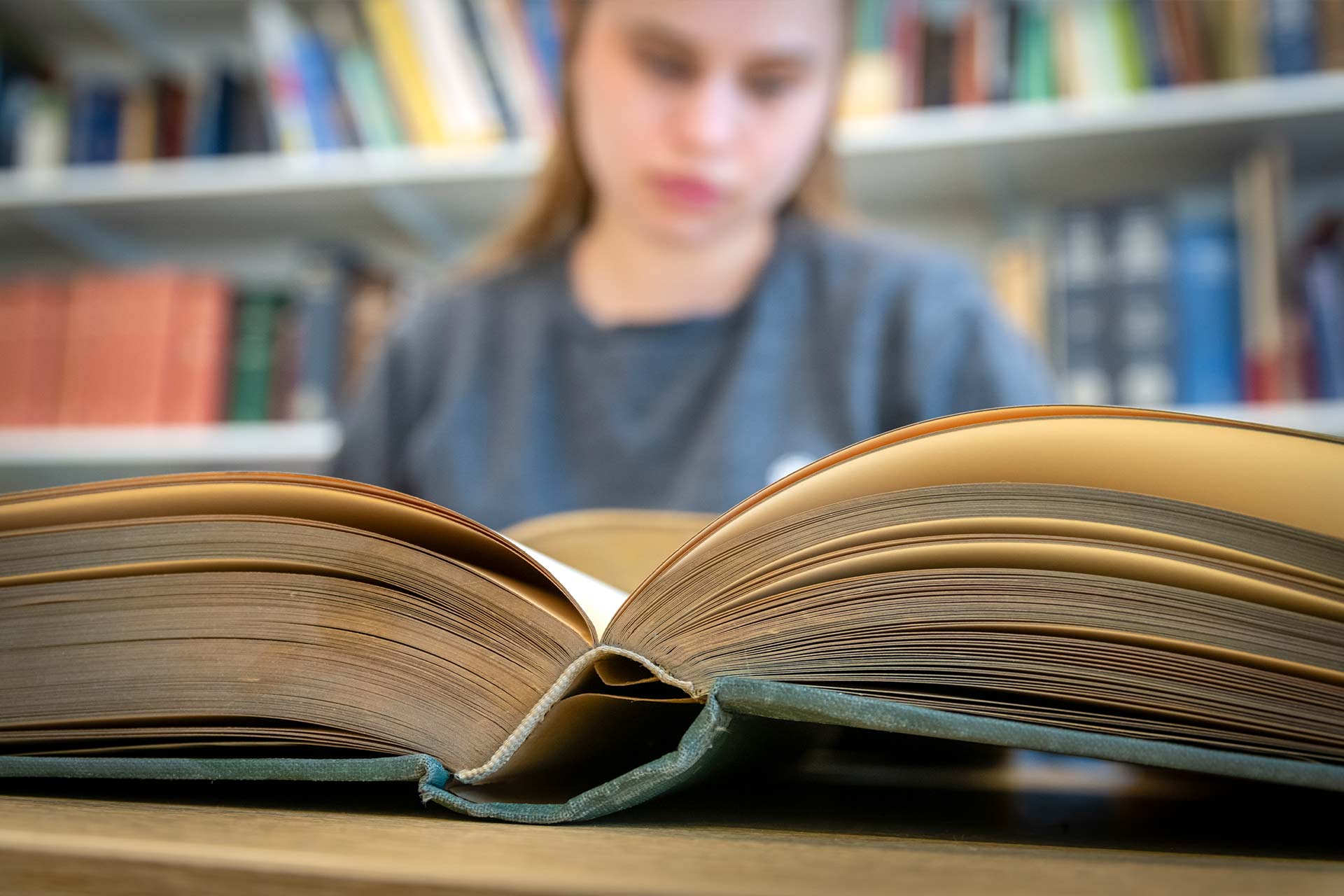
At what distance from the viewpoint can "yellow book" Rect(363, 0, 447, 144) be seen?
1.91 metres

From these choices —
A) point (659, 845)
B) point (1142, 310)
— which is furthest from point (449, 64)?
point (659, 845)

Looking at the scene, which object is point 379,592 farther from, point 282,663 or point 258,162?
point 258,162

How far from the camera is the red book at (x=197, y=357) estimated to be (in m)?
1.98

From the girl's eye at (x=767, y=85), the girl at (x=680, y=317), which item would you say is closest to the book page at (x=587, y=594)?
the girl at (x=680, y=317)

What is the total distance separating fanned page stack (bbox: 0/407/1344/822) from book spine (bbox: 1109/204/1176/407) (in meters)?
1.53

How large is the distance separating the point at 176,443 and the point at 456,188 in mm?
686

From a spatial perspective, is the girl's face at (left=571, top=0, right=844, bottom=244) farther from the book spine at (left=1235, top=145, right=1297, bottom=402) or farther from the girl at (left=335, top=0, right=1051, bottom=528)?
the book spine at (left=1235, top=145, right=1297, bottom=402)

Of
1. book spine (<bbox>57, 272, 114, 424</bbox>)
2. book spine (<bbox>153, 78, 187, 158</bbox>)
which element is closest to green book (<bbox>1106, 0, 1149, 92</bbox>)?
book spine (<bbox>153, 78, 187, 158</bbox>)

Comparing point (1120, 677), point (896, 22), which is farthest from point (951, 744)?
point (896, 22)

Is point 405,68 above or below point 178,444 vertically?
above

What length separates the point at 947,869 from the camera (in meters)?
0.20

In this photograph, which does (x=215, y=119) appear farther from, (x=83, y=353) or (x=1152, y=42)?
(x=1152, y=42)

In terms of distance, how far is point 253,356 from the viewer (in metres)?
2.00

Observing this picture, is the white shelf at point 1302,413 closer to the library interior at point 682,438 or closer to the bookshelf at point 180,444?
the library interior at point 682,438
